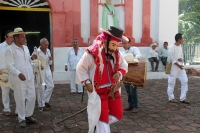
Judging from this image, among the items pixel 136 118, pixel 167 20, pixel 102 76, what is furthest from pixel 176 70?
pixel 167 20

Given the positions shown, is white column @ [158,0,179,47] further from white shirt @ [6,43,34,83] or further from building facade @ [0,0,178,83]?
white shirt @ [6,43,34,83]

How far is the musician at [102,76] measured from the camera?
3.64 meters

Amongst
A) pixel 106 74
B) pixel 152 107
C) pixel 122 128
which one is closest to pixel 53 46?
pixel 152 107

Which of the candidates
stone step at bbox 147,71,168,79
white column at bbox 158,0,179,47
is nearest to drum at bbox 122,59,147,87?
stone step at bbox 147,71,168,79

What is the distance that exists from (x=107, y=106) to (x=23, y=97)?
78.3 inches

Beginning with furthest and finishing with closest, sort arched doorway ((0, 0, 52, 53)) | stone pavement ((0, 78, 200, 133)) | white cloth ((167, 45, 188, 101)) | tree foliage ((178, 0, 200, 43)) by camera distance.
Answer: tree foliage ((178, 0, 200, 43)) < arched doorway ((0, 0, 52, 53)) < white cloth ((167, 45, 188, 101)) < stone pavement ((0, 78, 200, 133))

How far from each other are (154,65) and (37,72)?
292 inches

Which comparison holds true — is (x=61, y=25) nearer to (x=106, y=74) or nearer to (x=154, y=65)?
(x=154, y=65)

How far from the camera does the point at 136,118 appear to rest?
5684 millimetres

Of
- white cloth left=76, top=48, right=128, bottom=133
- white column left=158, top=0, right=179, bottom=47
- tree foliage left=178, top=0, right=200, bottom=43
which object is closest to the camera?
white cloth left=76, top=48, right=128, bottom=133

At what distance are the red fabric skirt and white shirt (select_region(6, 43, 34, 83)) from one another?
1823 millimetres

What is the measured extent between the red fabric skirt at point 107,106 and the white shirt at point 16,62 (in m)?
1.82

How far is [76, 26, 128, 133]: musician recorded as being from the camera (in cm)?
364

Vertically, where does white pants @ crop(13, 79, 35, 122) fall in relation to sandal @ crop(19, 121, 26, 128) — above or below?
above
